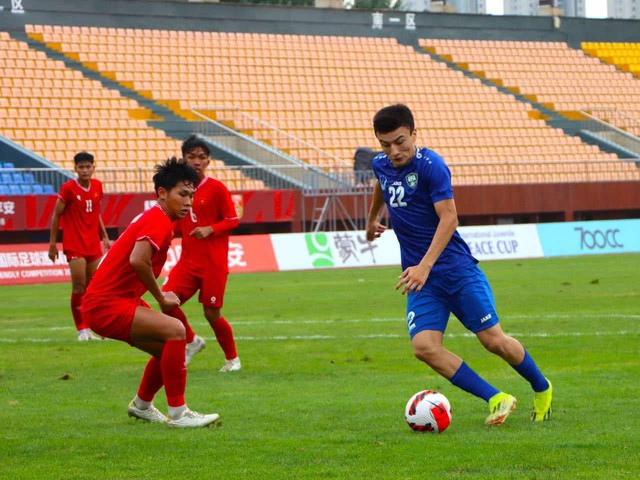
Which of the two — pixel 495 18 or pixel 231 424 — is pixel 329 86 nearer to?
pixel 495 18

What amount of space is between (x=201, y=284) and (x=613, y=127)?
3468 cm

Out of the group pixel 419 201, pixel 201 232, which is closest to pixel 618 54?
pixel 201 232

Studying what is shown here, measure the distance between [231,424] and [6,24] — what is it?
3227 centimetres

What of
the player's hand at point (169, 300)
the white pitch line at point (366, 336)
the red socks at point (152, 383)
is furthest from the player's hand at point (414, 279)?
the white pitch line at point (366, 336)

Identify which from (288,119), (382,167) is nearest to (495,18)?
(288,119)

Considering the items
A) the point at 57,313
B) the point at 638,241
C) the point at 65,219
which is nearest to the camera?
the point at 65,219

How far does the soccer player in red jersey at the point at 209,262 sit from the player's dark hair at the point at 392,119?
393 cm

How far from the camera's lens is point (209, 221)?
36.3ft

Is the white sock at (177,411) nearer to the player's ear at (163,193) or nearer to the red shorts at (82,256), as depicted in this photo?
the player's ear at (163,193)

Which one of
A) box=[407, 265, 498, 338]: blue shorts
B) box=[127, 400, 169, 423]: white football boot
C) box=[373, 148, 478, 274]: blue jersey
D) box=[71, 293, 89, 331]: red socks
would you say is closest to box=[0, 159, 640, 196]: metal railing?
box=[71, 293, 89, 331]: red socks

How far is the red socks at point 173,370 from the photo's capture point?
25.1 feet

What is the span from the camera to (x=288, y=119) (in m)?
38.6

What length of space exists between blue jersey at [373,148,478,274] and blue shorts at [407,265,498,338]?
78 mm

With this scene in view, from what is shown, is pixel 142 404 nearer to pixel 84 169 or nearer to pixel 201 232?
pixel 201 232
